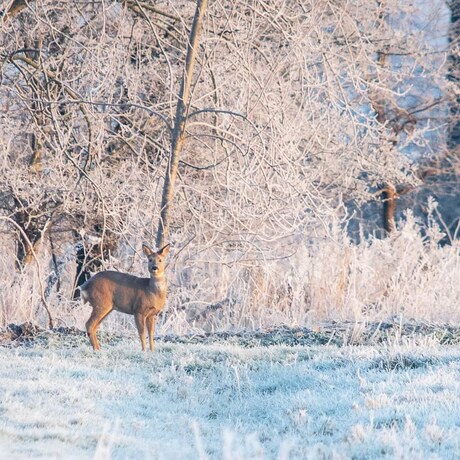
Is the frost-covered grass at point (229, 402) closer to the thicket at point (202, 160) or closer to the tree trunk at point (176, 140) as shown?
the tree trunk at point (176, 140)

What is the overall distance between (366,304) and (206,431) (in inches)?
255

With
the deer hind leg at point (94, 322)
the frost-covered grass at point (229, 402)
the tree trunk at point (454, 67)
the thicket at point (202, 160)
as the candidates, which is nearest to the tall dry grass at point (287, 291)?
the thicket at point (202, 160)

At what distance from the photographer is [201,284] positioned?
12.5 meters

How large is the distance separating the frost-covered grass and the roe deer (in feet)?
1.11

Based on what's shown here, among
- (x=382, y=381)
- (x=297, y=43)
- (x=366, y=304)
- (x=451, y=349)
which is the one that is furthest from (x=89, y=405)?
(x=366, y=304)

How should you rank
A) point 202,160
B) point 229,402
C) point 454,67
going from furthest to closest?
point 454,67
point 202,160
point 229,402

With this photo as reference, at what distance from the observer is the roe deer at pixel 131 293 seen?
7930 mm

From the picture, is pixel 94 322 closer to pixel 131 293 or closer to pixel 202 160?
pixel 131 293

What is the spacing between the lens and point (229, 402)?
6.58 meters

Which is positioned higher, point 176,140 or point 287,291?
point 176,140

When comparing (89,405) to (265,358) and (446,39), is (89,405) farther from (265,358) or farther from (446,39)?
(446,39)

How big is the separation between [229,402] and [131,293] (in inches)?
69.6

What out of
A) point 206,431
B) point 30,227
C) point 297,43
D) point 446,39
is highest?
point 446,39

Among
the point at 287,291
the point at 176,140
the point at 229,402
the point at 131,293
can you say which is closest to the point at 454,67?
the point at 287,291
